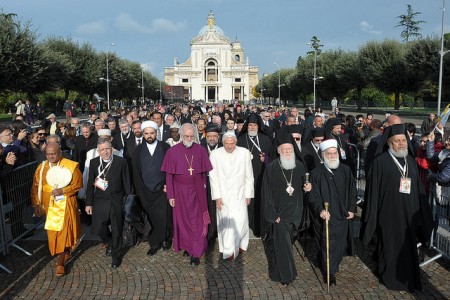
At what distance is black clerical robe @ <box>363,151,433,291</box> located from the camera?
497 cm

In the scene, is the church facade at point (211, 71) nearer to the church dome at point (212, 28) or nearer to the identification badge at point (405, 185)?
the church dome at point (212, 28)

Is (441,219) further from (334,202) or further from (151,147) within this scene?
(151,147)

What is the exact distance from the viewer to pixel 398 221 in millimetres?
5055

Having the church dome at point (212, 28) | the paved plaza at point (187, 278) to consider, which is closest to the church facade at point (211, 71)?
the church dome at point (212, 28)

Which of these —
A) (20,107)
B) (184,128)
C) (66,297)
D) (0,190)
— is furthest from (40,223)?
(20,107)

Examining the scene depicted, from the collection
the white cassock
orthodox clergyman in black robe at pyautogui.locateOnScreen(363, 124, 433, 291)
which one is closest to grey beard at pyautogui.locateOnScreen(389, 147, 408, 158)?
orthodox clergyman in black robe at pyautogui.locateOnScreen(363, 124, 433, 291)

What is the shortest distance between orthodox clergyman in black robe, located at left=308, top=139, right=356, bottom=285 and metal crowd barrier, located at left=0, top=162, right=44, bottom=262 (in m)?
4.28

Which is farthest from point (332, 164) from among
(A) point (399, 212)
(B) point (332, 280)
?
(B) point (332, 280)

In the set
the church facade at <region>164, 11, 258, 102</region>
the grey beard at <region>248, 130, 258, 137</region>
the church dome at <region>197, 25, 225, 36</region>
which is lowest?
the grey beard at <region>248, 130, 258, 137</region>

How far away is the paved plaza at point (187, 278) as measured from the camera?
488 centimetres

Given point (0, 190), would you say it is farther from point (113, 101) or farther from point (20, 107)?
point (113, 101)

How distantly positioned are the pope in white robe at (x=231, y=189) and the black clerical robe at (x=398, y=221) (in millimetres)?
1735

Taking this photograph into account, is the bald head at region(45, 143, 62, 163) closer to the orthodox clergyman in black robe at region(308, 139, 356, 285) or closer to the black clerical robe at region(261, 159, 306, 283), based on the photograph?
the black clerical robe at region(261, 159, 306, 283)

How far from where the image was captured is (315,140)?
7578 mm
